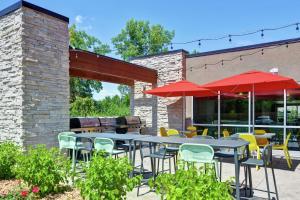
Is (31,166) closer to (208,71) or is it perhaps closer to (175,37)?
(208,71)

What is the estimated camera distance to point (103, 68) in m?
8.38

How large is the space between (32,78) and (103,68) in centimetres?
266

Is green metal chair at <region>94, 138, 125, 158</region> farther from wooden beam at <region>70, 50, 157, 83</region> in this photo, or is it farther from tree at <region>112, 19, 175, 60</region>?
tree at <region>112, 19, 175, 60</region>

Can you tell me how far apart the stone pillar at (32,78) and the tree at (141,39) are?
25.2 meters

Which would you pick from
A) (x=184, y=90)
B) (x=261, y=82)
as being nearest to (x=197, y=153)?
(x=261, y=82)

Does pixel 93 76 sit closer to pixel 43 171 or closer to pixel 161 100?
pixel 161 100

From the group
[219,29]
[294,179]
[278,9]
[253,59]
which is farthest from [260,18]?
[294,179]

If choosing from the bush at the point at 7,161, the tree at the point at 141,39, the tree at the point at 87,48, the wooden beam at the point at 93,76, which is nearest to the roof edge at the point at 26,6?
the wooden beam at the point at 93,76

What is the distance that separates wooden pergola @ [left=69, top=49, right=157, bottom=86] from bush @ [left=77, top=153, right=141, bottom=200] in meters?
4.79

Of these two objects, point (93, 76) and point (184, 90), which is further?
point (93, 76)

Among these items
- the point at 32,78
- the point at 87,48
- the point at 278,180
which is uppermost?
the point at 87,48

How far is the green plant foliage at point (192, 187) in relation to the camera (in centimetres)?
225

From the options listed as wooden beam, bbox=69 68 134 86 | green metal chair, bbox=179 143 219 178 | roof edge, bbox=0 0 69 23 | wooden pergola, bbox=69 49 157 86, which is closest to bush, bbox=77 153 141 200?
green metal chair, bbox=179 143 219 178

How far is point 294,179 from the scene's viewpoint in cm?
510
